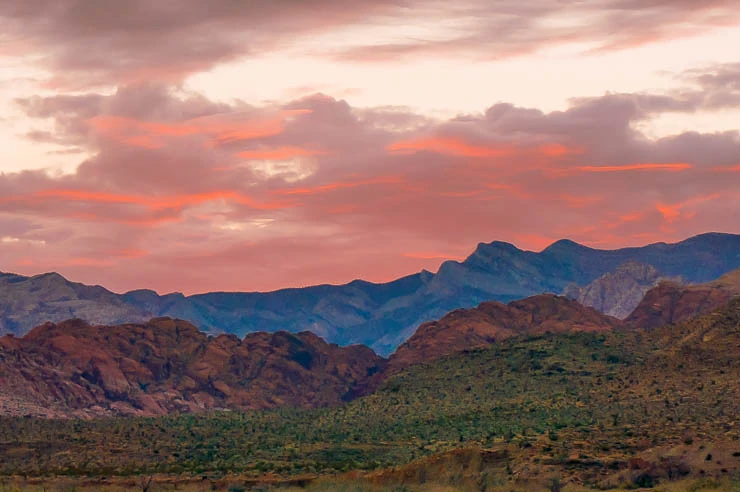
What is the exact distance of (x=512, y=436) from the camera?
147750 mm

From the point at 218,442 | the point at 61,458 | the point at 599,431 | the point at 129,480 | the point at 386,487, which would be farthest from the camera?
the point at 218,442

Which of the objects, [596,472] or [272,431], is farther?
[272,431]

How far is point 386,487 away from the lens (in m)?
119

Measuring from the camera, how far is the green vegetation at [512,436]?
127m

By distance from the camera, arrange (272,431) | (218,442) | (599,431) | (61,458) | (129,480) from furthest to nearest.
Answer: (272,431), (218,442), (61,458), (599,431), (129,480)

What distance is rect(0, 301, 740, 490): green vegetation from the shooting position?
127 metres

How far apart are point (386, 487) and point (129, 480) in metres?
33.2

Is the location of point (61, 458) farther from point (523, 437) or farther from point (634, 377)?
point (634, 377)

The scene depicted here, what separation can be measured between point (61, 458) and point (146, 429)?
3274 cm

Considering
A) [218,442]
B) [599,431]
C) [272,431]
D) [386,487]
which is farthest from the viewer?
[272,431]

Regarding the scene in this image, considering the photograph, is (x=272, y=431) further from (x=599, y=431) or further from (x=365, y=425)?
(x=599, y=431)

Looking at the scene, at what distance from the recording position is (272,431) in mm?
190750

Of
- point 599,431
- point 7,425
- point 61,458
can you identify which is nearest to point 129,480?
point 61,458

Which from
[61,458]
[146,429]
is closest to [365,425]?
[146,429]
